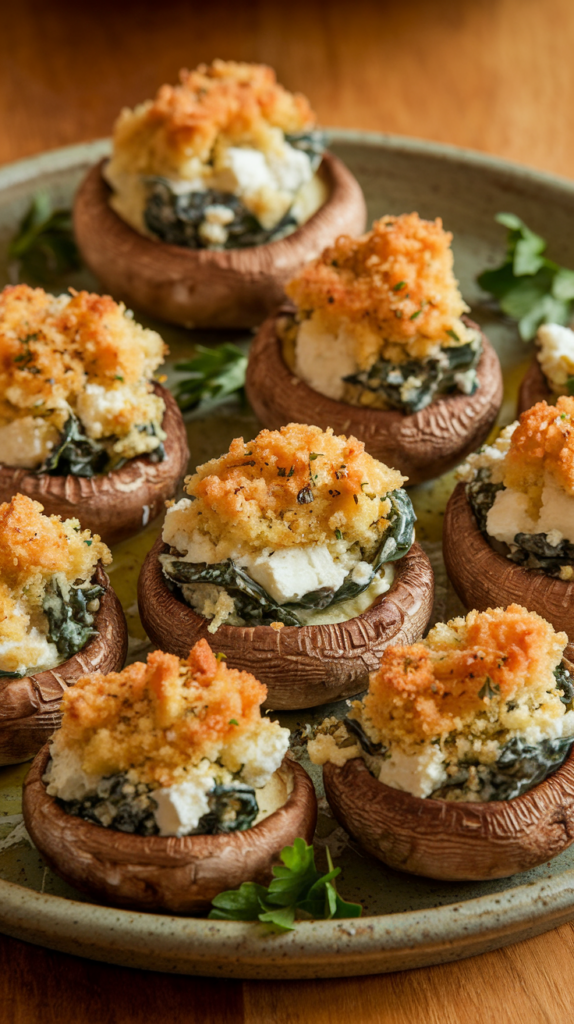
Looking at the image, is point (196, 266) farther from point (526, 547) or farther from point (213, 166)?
point (526, 547)

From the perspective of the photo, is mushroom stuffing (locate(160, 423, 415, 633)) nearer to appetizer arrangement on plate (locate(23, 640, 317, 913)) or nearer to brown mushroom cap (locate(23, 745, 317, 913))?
appetizer arrangement on plate (locate(23, 640, 317, 913))

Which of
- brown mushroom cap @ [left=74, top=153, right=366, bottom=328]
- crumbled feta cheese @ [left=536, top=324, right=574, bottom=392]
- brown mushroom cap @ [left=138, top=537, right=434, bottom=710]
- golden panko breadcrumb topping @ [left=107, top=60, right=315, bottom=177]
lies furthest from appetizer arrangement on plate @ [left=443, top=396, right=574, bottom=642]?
golden panko breadcrumb topping @ [left=107, top=60, right=315, bottom=177]

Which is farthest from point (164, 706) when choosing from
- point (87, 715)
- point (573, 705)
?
point (573, 705)

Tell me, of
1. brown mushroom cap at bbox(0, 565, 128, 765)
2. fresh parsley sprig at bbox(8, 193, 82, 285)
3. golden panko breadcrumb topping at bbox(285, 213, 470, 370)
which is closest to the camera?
brown mushroom cap at bbox(0, 565, 128, 765)

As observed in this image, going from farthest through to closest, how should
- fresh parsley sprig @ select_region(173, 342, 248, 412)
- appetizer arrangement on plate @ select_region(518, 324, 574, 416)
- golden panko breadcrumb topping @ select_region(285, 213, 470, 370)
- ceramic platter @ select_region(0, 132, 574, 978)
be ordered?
fresh parsley sprig @ select_region(173, 342, 248, 412) < appetizer arrangement on plate @ select_region(518, 324, 574, 416) < golden panko breadcrumb topping @ select_region(285, 213, 470, 370) < ceramic platter @ select_region(0, 132, 574, 978)

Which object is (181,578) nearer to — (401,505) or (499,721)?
A: (401,505)

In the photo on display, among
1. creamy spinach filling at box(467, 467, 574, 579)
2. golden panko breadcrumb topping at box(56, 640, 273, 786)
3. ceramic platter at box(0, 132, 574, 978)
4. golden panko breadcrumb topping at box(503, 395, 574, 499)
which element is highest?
golden panko breadcrumb topping at box(503, 395, 574, 499)
